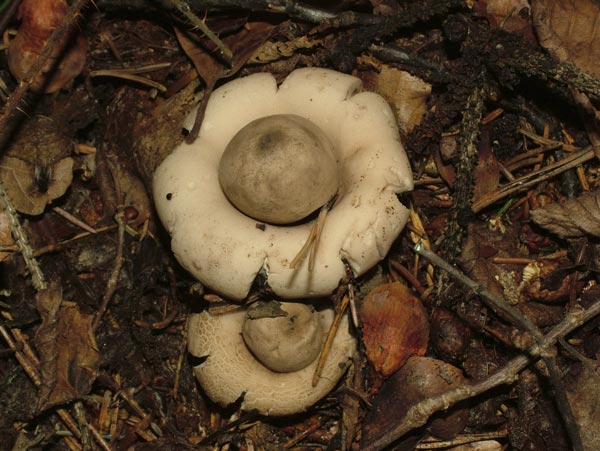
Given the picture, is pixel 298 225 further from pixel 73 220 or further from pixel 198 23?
pixel 73 220

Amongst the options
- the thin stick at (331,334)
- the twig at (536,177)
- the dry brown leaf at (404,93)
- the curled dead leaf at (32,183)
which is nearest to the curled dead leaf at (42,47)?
the curled dead leaf at (32,183)

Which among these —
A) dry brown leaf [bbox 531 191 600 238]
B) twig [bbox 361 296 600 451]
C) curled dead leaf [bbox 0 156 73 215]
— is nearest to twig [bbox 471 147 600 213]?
dry brown leaf [bbox 531 191 600 238]

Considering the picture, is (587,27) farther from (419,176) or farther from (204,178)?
(204,178)

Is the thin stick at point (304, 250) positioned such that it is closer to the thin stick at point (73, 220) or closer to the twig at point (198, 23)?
the twig at point (198, 23)

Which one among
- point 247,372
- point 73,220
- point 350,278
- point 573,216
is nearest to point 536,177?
point 573,216

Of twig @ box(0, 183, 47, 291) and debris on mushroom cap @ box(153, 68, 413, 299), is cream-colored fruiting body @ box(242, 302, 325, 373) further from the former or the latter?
twig @ box(0, 183, 47, 291)

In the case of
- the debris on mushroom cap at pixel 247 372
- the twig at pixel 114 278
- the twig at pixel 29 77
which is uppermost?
the twig at pixel 29 77

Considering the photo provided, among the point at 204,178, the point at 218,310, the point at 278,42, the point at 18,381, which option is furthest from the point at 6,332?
the point at 278,42
